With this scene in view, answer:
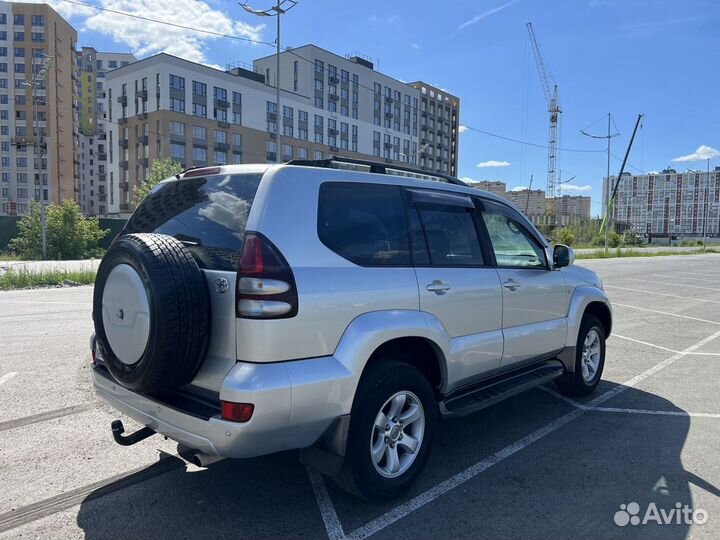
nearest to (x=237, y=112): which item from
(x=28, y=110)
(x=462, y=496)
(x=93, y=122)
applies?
(x=28, y=110)

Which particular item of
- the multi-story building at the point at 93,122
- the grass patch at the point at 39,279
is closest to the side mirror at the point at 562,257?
the grass patch at the point at 39,279

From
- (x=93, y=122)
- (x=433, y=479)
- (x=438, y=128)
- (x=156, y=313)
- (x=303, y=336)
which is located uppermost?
(x=438, y=128)

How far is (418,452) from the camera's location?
11.1 feet

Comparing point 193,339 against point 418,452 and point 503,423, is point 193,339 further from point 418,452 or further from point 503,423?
point 503,423

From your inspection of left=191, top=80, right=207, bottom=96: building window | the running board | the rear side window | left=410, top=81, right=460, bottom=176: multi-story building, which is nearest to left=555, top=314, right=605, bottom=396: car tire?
the running board

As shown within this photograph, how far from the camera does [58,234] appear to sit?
31.0 m

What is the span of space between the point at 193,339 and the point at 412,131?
10893 centimetres

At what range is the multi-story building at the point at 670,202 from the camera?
359ft

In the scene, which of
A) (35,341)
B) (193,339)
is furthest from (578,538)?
(35,341)

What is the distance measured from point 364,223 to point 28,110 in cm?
11430

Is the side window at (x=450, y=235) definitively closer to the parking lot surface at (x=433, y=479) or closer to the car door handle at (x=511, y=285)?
the car door handle at (x=511, y=285)

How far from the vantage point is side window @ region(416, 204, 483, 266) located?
3.63m

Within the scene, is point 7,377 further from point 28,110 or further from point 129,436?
point 28,110

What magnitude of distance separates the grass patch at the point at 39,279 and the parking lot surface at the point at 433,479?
11.3 metres
